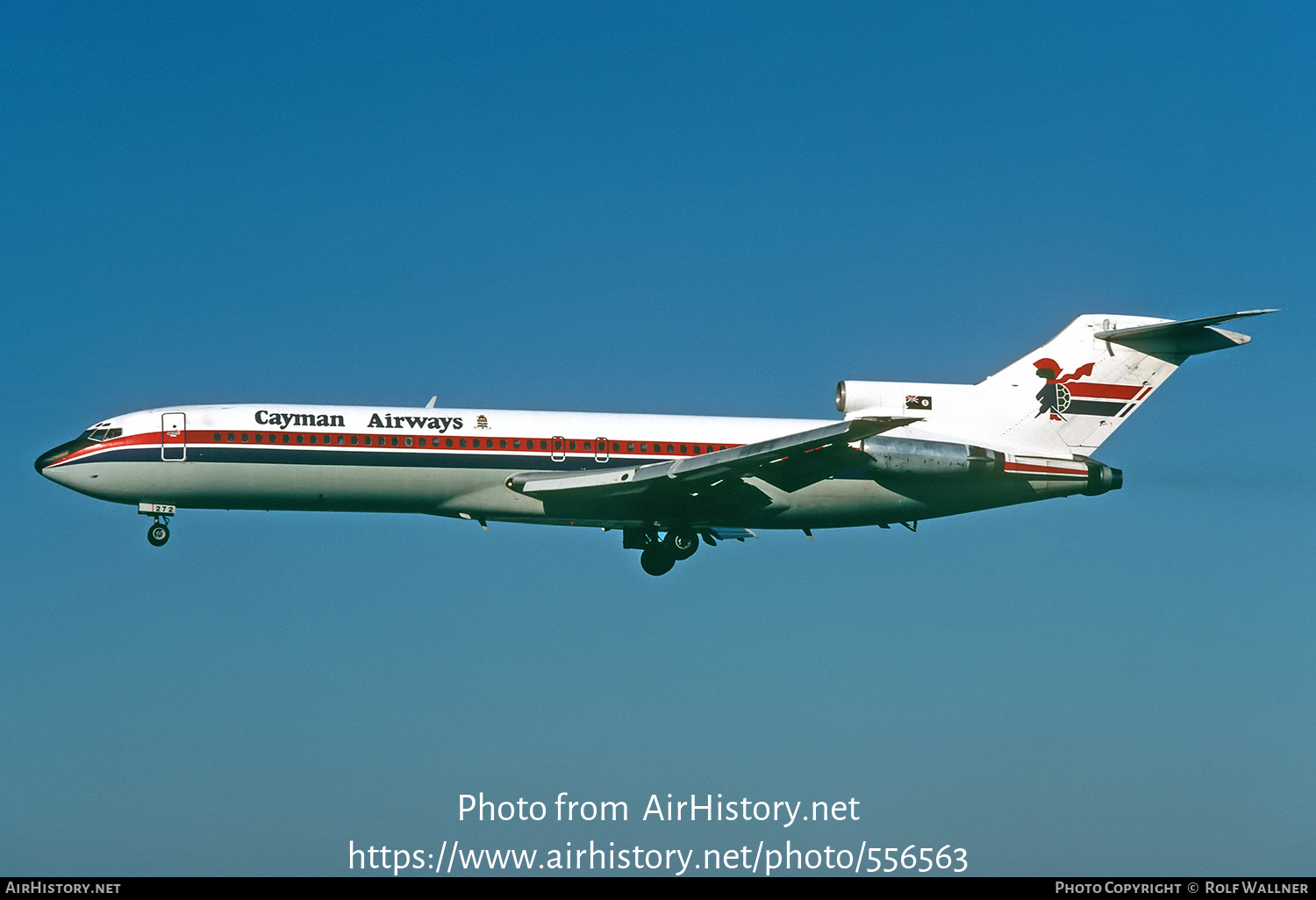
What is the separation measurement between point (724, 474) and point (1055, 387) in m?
11.3

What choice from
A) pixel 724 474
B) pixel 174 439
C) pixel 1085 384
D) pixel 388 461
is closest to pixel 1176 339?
pixel 1085 384

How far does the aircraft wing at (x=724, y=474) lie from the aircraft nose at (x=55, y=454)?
12320 millimetres

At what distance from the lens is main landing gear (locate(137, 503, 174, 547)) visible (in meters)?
45.5

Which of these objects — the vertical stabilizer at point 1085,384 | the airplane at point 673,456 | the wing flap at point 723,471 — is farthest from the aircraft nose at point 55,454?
the vertical stabilizer at point 1085,384

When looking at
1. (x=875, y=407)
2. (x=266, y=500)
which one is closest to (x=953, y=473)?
(x=875, y=407)

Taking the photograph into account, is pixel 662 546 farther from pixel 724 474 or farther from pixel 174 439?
pixel 174 439

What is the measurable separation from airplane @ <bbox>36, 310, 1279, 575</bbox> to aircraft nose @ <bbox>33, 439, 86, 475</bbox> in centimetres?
6

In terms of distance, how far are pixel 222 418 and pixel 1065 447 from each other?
24.5m

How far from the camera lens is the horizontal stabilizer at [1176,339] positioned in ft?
156

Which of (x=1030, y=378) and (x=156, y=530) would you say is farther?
(x=1030, y=378)

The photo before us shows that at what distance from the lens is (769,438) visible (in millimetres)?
47344
